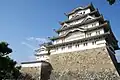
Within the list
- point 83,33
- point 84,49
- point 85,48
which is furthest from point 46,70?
point 83,33

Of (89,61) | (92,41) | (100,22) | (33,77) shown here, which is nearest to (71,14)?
(100,22)

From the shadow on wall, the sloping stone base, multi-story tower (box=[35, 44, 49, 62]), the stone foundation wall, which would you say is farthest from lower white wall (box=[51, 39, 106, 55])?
multi-story tower (box=[35, 44, 49, 62])

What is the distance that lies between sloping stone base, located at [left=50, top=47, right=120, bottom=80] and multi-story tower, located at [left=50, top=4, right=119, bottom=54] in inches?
40.6

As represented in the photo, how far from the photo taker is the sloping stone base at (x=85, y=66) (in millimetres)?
20291

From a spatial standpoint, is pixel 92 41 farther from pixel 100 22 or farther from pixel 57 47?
pixel 57 47

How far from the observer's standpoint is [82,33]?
1008 inches

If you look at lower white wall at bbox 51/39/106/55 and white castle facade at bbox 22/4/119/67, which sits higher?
white castle facade at bbox 22/4/119/67

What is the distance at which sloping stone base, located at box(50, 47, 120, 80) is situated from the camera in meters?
20.3

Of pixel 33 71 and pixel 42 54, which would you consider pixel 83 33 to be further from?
pixel 42 54

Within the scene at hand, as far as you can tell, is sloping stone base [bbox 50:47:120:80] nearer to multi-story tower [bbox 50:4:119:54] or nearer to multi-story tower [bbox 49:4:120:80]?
multi-story tower [bbox 49:4:120:80]

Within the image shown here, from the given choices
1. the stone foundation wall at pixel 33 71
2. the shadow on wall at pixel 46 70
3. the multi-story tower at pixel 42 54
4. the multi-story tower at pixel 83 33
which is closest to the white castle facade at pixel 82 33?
the multi-story tower at pixel 83 33

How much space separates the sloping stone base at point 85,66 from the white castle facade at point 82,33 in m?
1.01

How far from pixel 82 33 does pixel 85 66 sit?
5.71 m

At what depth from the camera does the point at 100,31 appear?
945 inches
